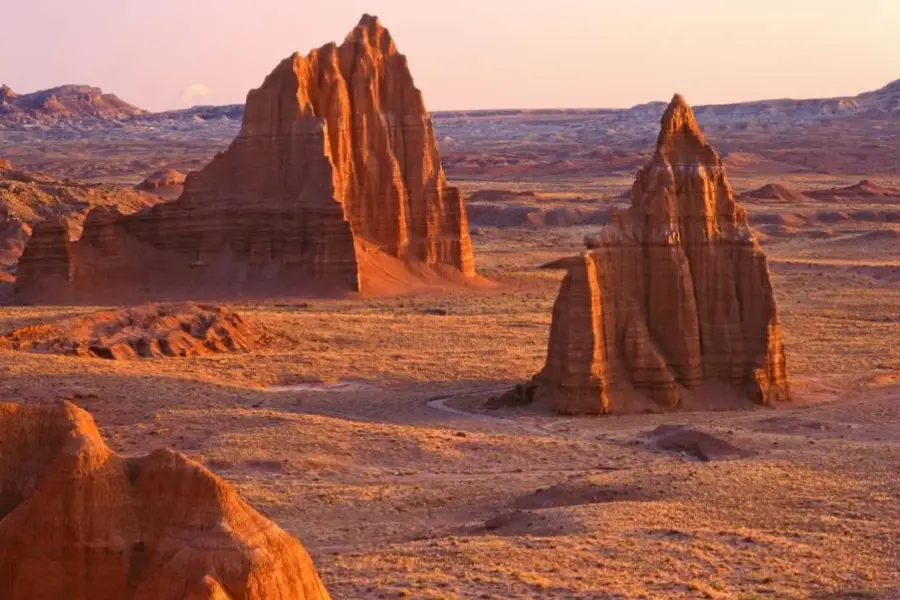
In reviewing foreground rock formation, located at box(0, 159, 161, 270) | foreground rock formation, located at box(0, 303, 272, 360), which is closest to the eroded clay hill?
foreground rock formation, located at box(0, 303, 272, 360)

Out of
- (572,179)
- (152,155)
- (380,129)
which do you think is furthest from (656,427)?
(152,155)

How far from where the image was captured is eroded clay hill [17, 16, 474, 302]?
49625 mm

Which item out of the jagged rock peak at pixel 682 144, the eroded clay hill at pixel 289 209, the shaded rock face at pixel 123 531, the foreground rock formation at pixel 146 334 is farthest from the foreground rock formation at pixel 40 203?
the shaded rock face at pixel 123 531

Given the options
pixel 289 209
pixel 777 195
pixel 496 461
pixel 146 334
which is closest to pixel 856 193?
pixel 777 195

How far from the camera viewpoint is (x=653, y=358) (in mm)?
30828

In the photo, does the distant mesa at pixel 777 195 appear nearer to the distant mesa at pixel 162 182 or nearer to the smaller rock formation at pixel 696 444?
the distant mesa at pixel 162 182

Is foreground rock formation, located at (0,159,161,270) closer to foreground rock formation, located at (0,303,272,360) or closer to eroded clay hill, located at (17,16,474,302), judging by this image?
eroded clay hill, located at (17,16,474,302)

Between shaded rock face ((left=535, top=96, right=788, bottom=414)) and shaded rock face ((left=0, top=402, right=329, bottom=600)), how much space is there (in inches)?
705

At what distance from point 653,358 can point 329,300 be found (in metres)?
20.1

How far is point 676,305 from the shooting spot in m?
30.9

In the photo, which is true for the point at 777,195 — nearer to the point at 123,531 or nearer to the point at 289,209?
the point at 289,209

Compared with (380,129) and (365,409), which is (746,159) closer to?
(380,129)

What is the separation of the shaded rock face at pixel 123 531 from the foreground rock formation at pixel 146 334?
77.0 ft

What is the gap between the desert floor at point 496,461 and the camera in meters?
18.1
